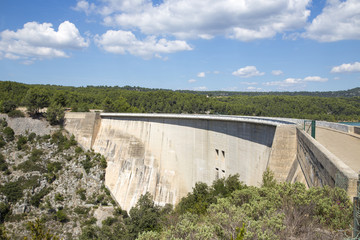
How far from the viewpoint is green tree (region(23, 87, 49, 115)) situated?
A: 49375mm

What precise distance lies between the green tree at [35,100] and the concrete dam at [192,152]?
18.0 ft

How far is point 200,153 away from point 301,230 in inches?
926

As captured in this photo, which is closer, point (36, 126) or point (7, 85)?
point (36, 126)

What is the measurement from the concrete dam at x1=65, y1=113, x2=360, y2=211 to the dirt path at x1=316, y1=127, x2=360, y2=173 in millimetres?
1093

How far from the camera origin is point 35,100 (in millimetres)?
50281

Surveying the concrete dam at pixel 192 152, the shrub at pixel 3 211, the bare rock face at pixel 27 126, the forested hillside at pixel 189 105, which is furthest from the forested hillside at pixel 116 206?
the forested hillside at pixel 189 105

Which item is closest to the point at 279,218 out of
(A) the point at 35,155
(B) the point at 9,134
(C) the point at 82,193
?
(C) the point at 82,193

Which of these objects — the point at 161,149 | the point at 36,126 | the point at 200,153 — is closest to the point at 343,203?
the point at 200,153

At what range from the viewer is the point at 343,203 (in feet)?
28.9

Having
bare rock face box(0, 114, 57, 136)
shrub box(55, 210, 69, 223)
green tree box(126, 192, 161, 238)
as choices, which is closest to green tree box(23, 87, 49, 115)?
bare rock face box(0, 114, 57, 136)

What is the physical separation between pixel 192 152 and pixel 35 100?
32443 mm

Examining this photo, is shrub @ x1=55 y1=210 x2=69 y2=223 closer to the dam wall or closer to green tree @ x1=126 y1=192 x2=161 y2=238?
green tree @ x1=126 y1=192 x2=161 y2=238

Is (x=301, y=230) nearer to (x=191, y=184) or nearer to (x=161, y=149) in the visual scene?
(x=191, y=184)

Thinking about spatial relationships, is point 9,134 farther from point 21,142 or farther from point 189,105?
point 189,105
